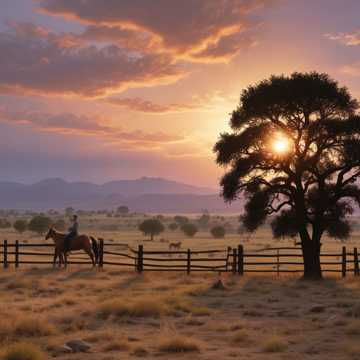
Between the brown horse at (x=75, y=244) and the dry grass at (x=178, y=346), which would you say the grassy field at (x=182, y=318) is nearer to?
the dry grass at (x=178, y=346)

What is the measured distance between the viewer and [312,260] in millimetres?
27062

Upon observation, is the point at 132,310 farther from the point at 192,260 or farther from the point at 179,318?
the point at 192,260

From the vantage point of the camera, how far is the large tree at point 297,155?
2658 centimetres

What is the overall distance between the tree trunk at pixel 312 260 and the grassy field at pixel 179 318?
63.2 inches

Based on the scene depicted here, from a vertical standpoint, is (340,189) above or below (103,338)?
above

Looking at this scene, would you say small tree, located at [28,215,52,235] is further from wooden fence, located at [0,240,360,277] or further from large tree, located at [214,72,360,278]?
large tree, located at [214,72,360,278]

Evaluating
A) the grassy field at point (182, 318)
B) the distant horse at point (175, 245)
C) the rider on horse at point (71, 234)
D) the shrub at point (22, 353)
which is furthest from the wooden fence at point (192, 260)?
the shrub at point (22, 353)

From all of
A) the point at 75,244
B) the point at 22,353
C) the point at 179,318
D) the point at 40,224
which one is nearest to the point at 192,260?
the point at 75,244

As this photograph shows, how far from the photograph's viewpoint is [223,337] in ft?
43.2

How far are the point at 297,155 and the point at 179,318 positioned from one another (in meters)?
13.5

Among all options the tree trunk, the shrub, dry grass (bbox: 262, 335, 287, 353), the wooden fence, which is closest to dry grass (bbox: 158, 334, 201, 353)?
dry grass (bbox: 262, 335, 287, 353)

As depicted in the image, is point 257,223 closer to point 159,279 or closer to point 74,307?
point 159,279

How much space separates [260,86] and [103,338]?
17962 millimetres

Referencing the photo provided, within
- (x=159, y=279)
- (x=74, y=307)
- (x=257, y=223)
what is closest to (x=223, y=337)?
(x=74, y=307)
